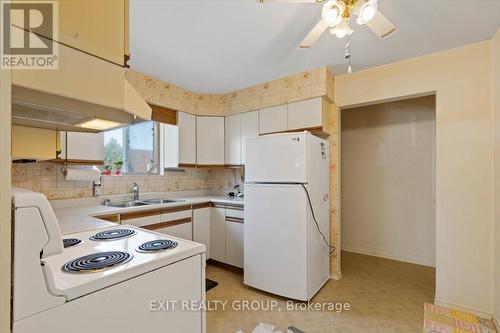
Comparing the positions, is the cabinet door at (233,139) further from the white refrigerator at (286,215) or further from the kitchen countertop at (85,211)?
the white refrigerator at (286,215)

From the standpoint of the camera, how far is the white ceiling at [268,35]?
1626 millimetres

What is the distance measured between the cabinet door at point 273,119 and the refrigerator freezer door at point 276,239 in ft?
2.88

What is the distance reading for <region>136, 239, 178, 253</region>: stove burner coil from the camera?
3.73 ft

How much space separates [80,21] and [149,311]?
43.5 inches

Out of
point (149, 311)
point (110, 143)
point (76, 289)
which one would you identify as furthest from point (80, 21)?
point (110, 143)

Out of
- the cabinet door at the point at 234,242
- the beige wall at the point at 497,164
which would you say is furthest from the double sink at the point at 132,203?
the beige wall at the point at 497,164

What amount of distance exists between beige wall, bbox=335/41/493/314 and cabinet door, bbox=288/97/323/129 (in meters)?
0.97

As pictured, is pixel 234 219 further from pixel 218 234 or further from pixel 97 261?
pixel 97 261

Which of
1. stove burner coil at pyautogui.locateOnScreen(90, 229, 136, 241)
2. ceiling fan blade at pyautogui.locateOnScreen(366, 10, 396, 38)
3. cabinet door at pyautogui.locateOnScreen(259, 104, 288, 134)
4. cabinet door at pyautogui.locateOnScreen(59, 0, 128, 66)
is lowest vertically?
stove burner coil at pyautogui.locateOnScreen(90, 229, 136, 241)

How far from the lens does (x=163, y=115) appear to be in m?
3.07

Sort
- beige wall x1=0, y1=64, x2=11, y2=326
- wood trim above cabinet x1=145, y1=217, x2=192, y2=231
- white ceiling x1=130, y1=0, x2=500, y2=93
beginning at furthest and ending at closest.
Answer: wood trim above cabinet x1=145, y1=217, x2=192, y2=231, white ceiling x1=130, y1=0, x2=500, y2=93, beige wall x1=0, y1=64, x2=11, y2=326

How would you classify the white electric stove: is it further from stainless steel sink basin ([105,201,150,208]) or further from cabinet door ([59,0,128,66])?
stainless steel sink basin ([105,201,150,208])

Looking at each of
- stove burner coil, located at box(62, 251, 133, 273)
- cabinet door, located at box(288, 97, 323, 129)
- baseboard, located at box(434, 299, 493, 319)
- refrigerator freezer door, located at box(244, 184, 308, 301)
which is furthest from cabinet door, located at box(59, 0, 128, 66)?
baseboard, located at box(434, 299, 493, 319)

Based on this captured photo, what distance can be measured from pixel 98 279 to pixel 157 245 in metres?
0.37
